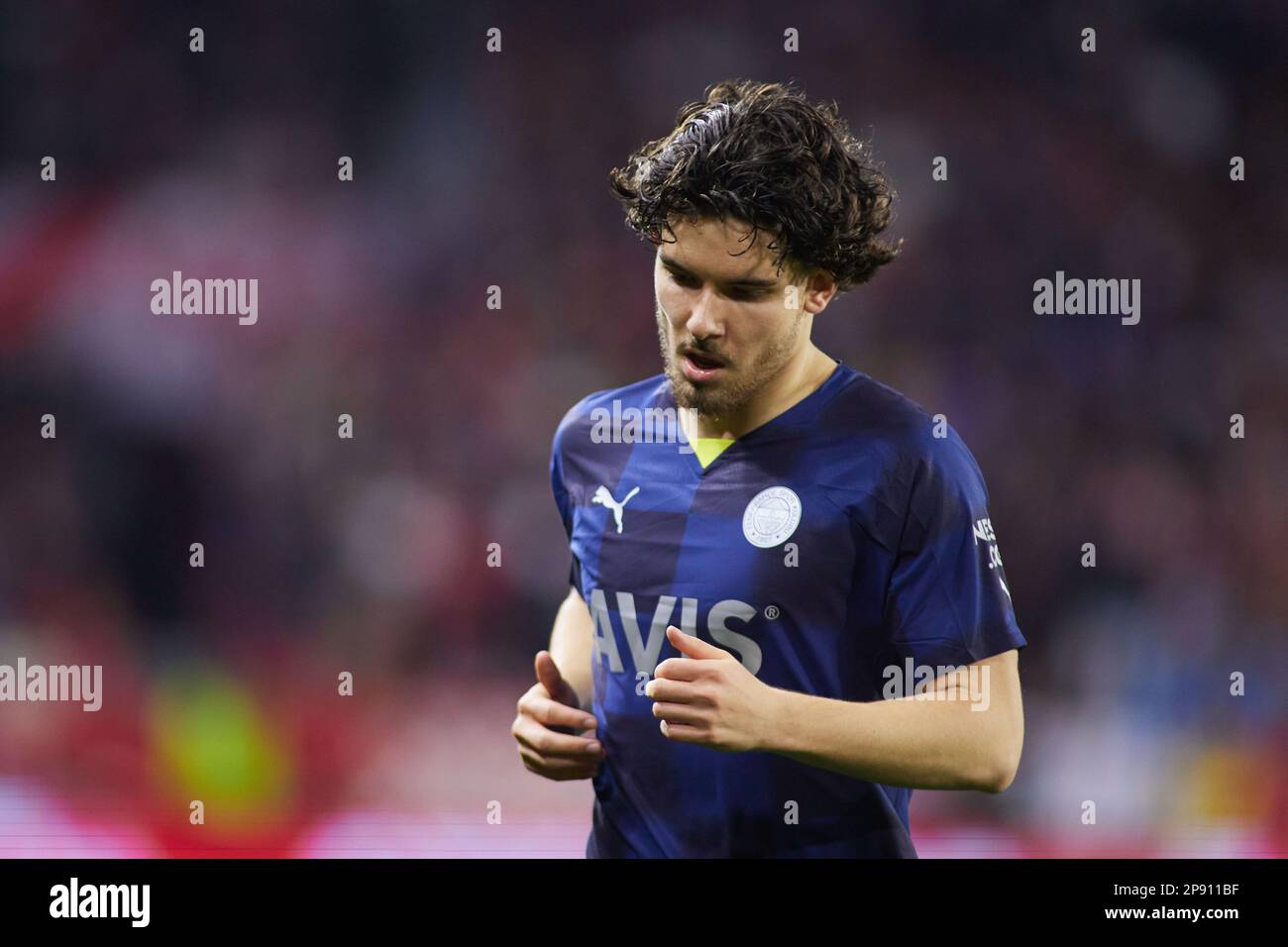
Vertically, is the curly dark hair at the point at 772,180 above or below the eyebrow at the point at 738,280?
above

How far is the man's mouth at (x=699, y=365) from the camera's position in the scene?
216 centimetres

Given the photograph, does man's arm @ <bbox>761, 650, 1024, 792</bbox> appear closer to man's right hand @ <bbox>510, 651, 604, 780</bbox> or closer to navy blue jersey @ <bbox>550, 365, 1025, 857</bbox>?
navy blue jersey @ <bbox>550, 365, 1025, 857</bbox>

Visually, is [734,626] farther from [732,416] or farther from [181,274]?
[181,274]

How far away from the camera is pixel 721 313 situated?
2117 millimetres

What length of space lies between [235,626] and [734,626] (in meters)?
3.16

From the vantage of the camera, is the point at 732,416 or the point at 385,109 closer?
the point at 732,416

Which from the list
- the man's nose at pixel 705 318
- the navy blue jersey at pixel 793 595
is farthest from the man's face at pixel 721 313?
the navy blue jersey at pixel 793 595

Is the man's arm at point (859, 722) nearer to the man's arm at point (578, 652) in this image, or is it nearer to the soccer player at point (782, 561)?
the soccer player at point (782, 561)

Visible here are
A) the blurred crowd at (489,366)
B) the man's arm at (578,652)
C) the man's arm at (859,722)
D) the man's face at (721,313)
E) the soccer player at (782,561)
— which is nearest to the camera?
the man's arm at (859,722)

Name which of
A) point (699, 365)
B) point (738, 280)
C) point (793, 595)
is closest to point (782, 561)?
point (793, 595)

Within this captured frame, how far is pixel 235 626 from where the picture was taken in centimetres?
468

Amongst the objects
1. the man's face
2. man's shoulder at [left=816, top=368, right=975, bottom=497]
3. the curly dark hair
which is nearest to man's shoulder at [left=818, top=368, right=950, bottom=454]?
man's shoulder at [left=816, top=368, right=975, bottom=497]

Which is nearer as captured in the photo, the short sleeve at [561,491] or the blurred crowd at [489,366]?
the short sleeve at [561,491]
